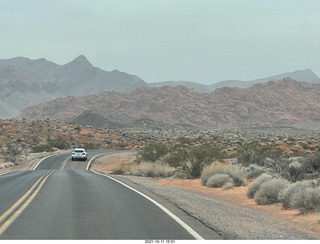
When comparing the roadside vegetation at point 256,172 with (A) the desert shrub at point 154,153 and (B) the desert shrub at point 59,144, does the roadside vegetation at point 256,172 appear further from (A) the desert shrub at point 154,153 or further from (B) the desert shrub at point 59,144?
(B) the desert shrub at point 59,144

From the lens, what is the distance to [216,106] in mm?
169750

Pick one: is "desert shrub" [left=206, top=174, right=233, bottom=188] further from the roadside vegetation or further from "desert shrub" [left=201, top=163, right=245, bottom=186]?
"desert shrub" [left=201, top=163, right=245, bottom=186]

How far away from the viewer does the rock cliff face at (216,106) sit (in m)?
158

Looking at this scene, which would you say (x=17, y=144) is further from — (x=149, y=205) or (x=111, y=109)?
(x=111, y=109)

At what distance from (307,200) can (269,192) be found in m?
2.50

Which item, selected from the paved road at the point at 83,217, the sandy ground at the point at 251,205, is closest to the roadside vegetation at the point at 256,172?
the sandy ground at the point at 251,205

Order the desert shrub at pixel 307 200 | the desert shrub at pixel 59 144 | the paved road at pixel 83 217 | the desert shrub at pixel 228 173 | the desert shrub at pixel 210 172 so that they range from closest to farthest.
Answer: the paved road at pixel 83 217
the desert shrub at pixel 307 200
the desert shrub at pixel 228 173
the desert shrub at pixel 210 172
the desert shrub at pixel 59 144

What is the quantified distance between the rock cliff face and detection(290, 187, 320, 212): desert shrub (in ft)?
456

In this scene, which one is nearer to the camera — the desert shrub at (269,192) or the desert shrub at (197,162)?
Answer: the desert shrub at (269,192)

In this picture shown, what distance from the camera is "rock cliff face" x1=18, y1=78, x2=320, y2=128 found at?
158m

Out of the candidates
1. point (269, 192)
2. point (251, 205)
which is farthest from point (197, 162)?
point (251, 205)

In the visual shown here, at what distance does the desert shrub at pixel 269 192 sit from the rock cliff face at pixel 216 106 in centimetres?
13676

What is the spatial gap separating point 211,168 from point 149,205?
11.1 meters

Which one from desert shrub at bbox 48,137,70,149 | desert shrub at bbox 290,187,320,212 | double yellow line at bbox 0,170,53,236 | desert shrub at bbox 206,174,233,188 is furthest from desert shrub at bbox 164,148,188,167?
desert shrub at bbox 48,137,70,149
